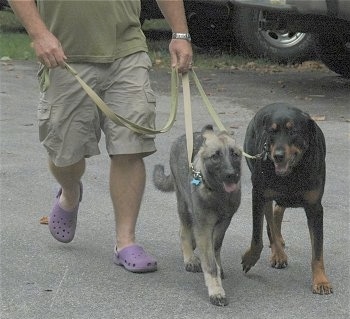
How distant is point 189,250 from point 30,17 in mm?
1513

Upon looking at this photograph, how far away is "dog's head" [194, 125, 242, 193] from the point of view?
437cm

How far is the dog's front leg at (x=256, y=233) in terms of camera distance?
4.81 meters

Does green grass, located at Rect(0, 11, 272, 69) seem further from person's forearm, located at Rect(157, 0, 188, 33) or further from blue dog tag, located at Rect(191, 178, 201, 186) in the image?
blue dog tag, located at Rect(191, 178, 201, 186)

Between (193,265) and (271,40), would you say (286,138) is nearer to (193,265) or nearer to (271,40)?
(193,265)

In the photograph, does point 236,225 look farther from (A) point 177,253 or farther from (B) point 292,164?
(B) point 292,164

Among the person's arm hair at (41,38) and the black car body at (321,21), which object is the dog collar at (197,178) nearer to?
the person's arm hair at (41,38)

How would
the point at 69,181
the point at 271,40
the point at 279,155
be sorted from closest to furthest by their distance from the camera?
the point at 279,155 < the point at 69,181 < the point at 271,40

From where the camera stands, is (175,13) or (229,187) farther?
(175,13)

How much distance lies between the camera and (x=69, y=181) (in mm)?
5312

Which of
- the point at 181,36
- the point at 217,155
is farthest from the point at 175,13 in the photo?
the point at 217,155

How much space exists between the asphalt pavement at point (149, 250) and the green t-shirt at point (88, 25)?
3.79 ft

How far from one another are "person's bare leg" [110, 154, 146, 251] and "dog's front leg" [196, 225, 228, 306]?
0.58m

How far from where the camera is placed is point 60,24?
499 centimetres

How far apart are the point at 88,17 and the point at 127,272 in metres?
1.38
